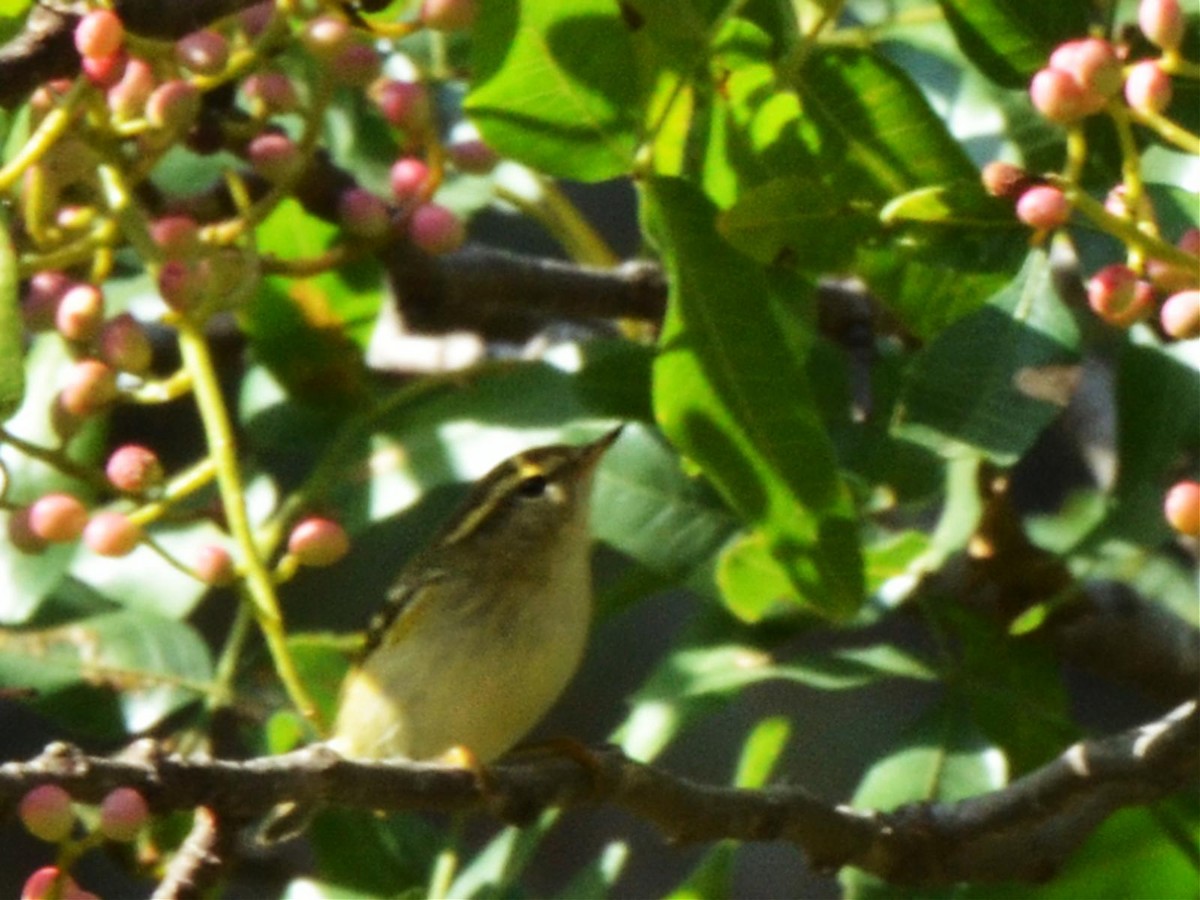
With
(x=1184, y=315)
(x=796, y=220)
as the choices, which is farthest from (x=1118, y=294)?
(x=796, y=220)

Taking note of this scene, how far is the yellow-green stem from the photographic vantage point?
3.75 feet

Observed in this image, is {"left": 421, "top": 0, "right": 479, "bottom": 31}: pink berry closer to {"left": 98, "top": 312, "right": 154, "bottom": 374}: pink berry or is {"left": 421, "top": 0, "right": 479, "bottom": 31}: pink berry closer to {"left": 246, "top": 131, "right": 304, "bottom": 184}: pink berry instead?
{"left": 246, "top": 131, "right": 304, "bottom": 184}: pink berry

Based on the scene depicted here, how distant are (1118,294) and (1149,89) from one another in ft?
0.33

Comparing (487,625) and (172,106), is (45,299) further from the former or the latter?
(487,625)

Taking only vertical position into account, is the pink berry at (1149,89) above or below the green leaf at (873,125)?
above

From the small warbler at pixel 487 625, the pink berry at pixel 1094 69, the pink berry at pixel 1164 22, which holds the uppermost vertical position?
the pink berry at pixel 1164 22

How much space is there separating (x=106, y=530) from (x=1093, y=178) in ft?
2.10

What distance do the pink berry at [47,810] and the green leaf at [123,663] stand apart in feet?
2.01

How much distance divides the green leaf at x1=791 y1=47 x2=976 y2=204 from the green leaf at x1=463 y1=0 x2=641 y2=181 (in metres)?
0.10

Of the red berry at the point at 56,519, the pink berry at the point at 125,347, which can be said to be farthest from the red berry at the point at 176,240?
the red berry at the point at 56,519

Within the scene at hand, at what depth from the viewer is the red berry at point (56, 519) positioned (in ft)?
3.94

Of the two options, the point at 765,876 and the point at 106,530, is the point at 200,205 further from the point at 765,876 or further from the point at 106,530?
the point at 765,876

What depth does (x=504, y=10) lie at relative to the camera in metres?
1.02

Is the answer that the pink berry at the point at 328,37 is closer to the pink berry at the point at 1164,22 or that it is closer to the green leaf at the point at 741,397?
the green leaf at the point at 741,397
